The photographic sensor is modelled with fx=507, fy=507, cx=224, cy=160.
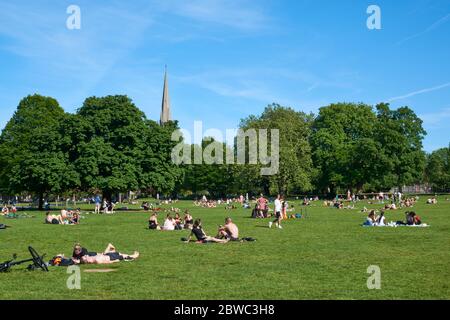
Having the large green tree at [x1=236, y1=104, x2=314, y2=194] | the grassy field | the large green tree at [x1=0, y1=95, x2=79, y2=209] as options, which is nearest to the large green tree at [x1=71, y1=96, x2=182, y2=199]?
the large green tree at [x1=0, y1=95, x2=79, y2=209]

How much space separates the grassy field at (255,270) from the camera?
12.3 m

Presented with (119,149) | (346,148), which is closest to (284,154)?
(346,148)

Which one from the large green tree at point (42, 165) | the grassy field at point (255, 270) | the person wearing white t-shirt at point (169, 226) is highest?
the large green tree at point (42, 165)

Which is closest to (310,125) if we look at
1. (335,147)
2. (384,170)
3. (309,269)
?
(335,147)

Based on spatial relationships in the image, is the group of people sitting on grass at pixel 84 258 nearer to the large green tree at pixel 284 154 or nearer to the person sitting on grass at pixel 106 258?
the person sitting on grass at pixel 106 258

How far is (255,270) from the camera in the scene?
15.6 meters

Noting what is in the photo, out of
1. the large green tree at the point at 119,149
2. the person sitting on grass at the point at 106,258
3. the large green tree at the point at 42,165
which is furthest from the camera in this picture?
the large green tree at the point at 119,149

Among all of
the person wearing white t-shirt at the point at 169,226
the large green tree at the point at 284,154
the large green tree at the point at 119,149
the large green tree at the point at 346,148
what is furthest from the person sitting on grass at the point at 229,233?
the large green tree at the point at 346,148

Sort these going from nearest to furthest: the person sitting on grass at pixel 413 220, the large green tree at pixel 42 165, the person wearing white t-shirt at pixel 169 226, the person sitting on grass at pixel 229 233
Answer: the person sitting on grass at pixel 229 233, the person sitting on grass at pixel 413 220, the person wearing white t-shirt at pixel 169 226, the large green tree at pixel 42 165

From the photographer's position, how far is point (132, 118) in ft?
199

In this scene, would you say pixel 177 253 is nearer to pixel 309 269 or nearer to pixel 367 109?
pixel 309 269

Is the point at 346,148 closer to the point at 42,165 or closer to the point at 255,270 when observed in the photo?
the point at 42,165

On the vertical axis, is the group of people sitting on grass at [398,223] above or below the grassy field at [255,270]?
above
